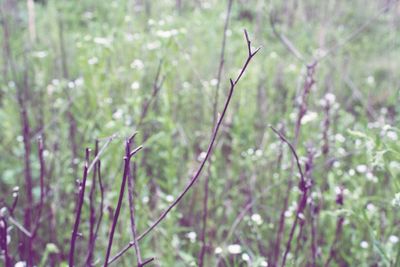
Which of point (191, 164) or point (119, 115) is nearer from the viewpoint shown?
point (119, 115)

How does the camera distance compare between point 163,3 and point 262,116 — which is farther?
point 163,3

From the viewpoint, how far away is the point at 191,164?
2.33 meters

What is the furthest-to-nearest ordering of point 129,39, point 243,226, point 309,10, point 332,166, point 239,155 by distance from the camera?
1. point 309,10
2. point 129,39
3. point 239,155
4. point 332,166
5. point 243,226

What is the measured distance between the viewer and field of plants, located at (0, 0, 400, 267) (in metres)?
1.60

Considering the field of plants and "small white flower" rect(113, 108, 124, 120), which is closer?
the field of plants

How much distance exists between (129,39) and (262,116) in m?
1.07

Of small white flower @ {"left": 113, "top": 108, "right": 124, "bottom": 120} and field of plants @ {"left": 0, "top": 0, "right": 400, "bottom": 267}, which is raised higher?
small white flower @ {"left": 113, "top": 108, "right": 124, "bottom": 120}

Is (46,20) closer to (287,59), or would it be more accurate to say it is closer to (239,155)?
(287,59)

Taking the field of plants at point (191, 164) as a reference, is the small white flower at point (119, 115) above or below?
above

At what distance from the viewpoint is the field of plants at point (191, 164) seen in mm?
1602

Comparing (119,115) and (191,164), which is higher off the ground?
(119,115)

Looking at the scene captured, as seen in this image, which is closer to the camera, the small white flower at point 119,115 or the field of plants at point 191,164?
A: the field of plants at point 191,164

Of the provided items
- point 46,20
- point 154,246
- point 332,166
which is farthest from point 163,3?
point 154,246

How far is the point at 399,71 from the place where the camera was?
483 centimetres
